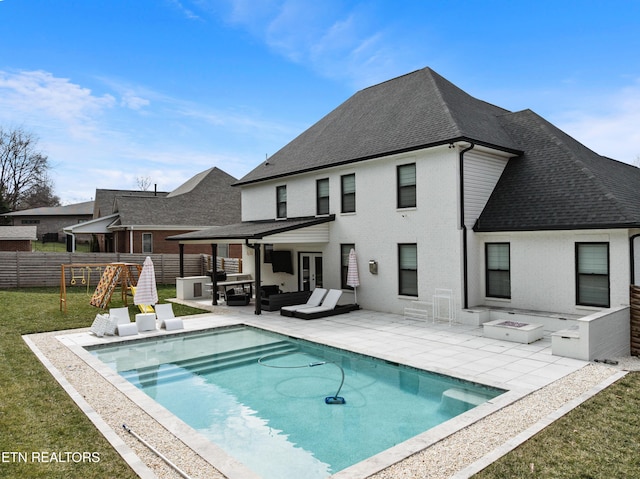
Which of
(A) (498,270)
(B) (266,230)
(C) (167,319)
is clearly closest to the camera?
(C) (167,319)

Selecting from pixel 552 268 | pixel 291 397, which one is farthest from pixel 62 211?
pixel 552 268

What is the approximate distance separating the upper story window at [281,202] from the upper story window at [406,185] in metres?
6.40

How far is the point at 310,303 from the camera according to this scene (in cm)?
1599

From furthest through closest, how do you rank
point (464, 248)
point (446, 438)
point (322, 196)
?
1. point (322, 196)
2. point (464, 248)
3. point (446, 438)

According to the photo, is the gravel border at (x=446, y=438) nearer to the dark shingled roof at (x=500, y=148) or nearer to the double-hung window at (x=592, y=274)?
the double-hung window at (x=592, y=274)

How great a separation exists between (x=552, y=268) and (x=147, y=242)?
24813 millimetres

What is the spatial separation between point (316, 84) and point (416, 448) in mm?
19393

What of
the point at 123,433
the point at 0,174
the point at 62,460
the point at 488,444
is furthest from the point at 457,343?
the point at 0,174

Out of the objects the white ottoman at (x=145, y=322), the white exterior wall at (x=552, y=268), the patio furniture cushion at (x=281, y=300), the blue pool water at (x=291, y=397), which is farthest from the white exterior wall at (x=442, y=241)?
the blue pool water at (x=291, y=397)

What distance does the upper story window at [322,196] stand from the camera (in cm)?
1758

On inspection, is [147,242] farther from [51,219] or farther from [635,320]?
[51,219]

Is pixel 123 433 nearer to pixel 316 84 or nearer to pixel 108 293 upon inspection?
pixel 108 293

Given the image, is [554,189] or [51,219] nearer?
[554,189]

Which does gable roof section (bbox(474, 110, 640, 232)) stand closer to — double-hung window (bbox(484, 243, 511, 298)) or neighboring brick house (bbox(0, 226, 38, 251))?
double-hung window (bbox(484, 243, 511, 298))
